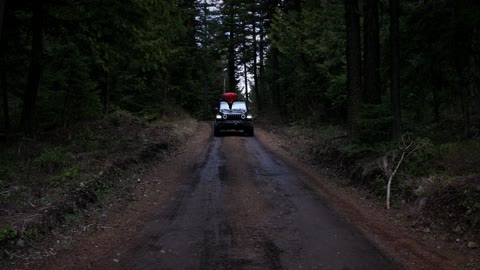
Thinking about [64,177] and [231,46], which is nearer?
[64,177]

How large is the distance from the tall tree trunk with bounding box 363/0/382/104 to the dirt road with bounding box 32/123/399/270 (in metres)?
3.39

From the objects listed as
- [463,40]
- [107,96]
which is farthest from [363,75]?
[107,96]

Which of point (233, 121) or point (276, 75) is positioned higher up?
→ point (276, 75)

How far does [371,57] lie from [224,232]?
8077mm

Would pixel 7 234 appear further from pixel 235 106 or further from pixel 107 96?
pixel 235 106

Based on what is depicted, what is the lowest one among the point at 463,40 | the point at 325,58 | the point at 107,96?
the point at 107,96

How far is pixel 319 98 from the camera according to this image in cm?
2578

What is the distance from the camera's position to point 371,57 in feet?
41.9

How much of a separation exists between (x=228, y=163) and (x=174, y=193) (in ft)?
15.1

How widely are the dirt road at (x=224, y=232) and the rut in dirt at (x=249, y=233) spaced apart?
13 millimetres

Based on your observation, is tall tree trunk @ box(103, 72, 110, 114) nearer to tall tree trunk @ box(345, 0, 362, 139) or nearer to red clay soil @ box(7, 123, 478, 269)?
red clay soil @ box(7, 123, 478, 269)

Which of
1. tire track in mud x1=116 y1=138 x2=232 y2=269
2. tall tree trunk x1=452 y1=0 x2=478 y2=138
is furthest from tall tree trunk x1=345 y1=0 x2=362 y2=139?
tire track in mud x1=116 y1=138 x2=232 y2=269

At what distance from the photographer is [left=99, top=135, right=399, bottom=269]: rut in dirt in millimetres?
5652

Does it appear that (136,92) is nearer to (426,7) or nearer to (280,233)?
(426,7)
